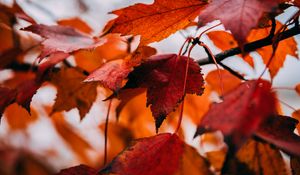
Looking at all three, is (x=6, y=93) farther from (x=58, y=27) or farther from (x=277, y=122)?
(x=277, y=122)

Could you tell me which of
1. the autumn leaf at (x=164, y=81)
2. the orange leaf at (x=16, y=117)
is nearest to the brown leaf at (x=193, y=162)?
the autumn leaf at (x=164, y=81)

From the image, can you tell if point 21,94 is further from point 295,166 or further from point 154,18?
point 295,166

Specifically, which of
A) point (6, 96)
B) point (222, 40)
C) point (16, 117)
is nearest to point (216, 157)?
point (222, 40)

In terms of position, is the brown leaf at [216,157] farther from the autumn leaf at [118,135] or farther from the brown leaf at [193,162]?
the autumn leaf at [118,135]

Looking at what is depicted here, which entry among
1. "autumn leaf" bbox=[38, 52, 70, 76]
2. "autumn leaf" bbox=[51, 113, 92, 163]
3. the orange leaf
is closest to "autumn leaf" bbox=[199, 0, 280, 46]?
"autumn leaf" bbox=[38, 52, 70, 76]

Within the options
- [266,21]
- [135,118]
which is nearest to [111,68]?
[266,21]

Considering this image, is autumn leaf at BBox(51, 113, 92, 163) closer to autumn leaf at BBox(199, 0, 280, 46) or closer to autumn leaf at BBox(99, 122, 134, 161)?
autumn leaf at BBox(99, 122, 134, 161)

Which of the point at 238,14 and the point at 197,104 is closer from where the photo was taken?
the point at 238,14
